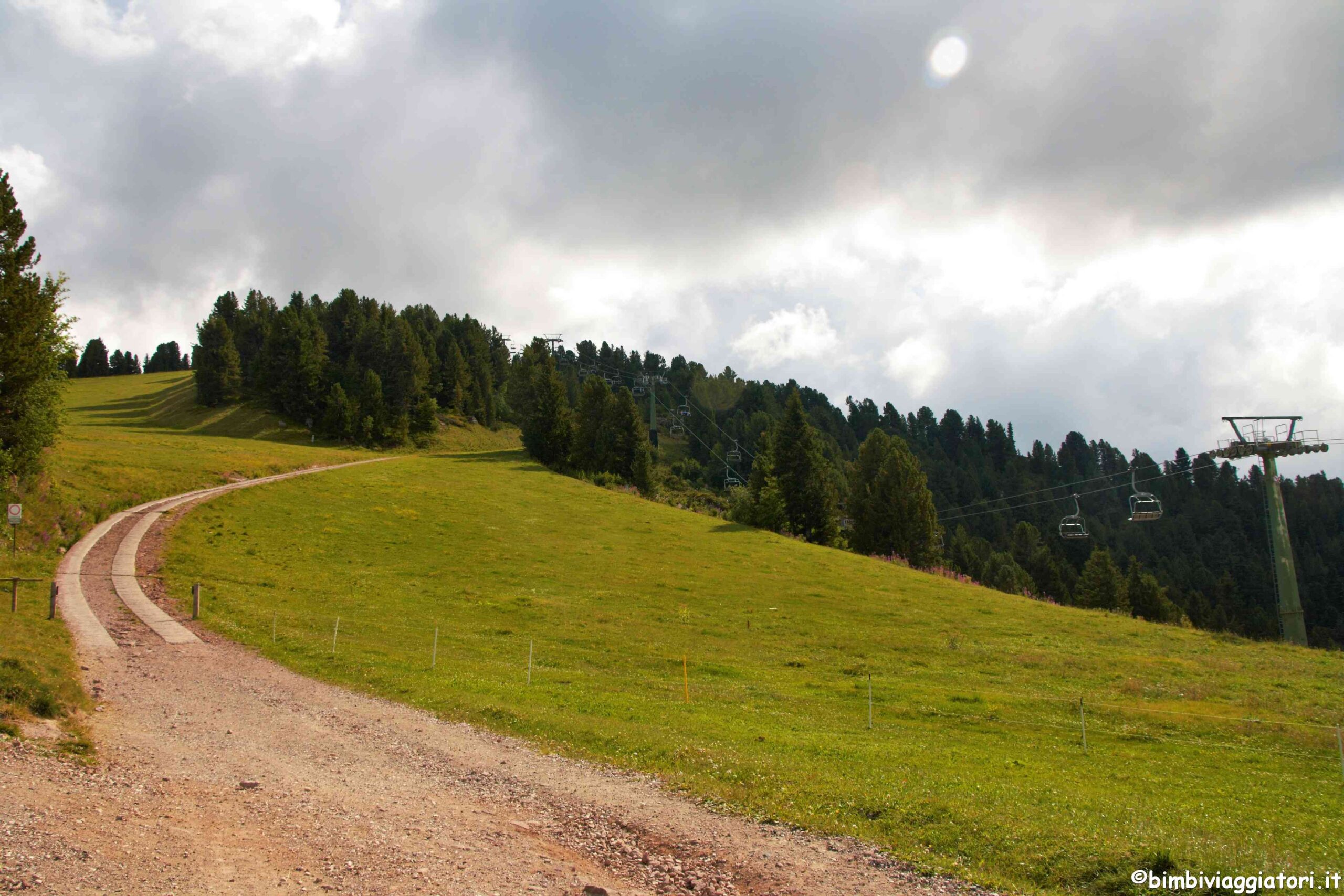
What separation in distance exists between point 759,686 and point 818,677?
357 centimetres

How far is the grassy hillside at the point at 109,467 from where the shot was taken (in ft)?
53.9

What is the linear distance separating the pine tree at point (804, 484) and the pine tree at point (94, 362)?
190 meters

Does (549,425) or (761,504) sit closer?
(761,504)

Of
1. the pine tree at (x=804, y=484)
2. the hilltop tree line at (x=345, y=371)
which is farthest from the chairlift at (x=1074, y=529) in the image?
the hilltop tree line at (x=345, y=371)

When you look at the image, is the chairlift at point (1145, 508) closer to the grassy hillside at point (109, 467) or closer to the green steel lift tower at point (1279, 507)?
the green steel lift tower at point (1279, 507)

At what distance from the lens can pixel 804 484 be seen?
78625 millimetres

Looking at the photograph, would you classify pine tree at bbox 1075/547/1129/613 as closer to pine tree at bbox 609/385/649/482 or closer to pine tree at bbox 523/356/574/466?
pine tree at bbox 609/385/649/482

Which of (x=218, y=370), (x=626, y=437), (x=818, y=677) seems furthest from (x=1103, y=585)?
(x=218, y=370)

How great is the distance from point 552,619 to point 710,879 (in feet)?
85.4

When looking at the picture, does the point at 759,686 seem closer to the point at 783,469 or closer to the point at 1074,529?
the point at 1074,529

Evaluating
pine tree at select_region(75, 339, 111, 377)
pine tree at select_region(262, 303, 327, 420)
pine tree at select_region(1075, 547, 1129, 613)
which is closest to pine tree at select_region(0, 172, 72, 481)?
pine tree at select_region(262, 303, 327, 420)

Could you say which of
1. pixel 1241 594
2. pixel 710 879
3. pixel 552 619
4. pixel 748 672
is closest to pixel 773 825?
pixel 710 879

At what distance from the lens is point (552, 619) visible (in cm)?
3506

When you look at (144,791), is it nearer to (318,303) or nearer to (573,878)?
(573,878)
